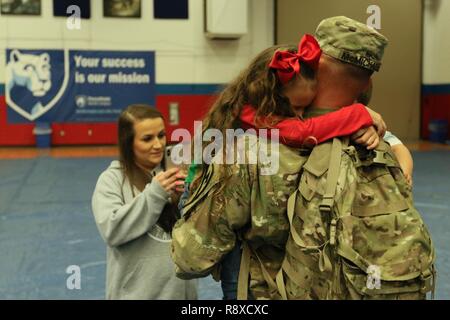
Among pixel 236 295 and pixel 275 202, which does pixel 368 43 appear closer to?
pixel 275 202

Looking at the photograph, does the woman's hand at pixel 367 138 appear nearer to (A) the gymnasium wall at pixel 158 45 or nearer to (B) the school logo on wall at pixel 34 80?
(A) the gymnasium wall at pixel 158 45

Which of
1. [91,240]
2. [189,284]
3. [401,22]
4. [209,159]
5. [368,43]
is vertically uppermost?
[401,22]

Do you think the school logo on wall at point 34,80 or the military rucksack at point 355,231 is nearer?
the military rucksack at point 355,231

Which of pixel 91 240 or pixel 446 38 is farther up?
pixel 446 38

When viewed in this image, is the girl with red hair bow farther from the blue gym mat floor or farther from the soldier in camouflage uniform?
the blue gym mat floor

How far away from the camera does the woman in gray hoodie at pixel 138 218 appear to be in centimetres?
192

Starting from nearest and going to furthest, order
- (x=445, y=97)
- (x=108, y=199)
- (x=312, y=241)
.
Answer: (x=312, y=241) < (x=108, y=199) < (x=445, y=97)

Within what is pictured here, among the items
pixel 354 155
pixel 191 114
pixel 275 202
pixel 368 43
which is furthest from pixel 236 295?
pixel 191 114

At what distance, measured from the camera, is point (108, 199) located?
199 centimetres

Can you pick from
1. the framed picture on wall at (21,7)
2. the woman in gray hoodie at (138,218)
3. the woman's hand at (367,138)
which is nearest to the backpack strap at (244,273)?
the woman's hand at (367,138)

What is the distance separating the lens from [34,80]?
11.5m

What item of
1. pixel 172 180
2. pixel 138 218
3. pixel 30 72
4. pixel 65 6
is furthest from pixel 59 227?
pixel 65 6

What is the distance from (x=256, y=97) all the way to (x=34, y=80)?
436 inches

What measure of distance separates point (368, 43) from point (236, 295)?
2.18 feet
